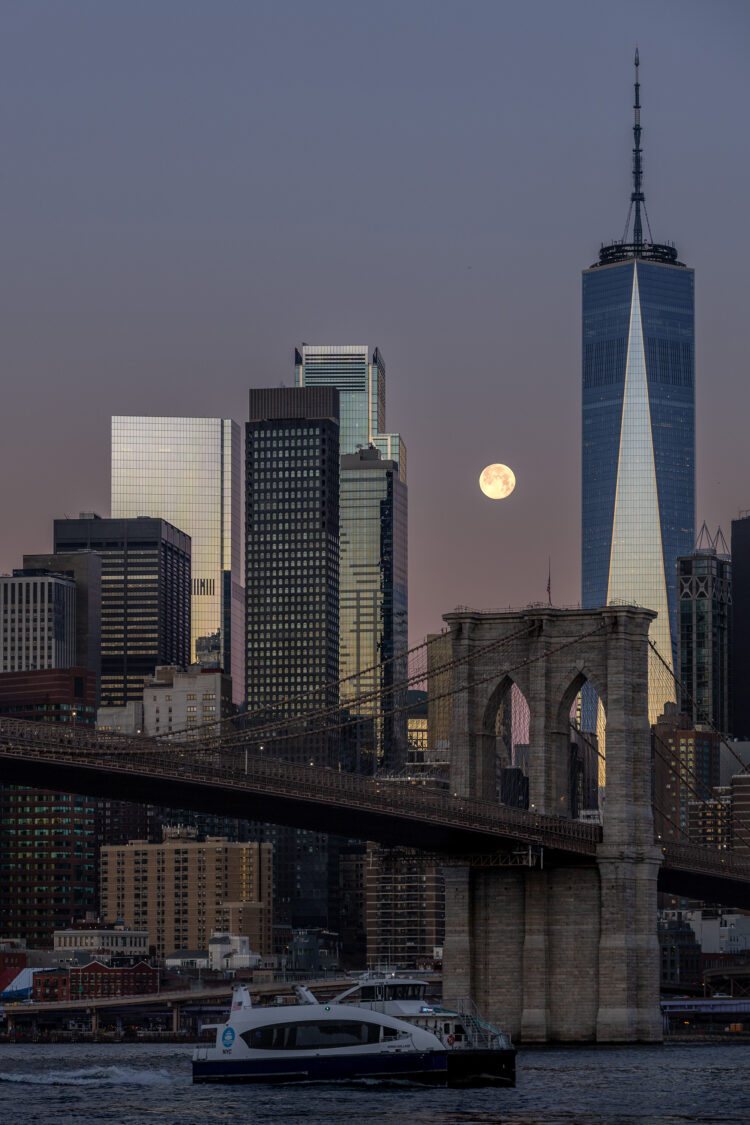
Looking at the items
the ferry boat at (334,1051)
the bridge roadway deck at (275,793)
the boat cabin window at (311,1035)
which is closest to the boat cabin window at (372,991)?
the ferry boat at (334,1051)

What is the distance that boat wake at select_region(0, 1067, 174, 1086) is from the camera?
81.1m

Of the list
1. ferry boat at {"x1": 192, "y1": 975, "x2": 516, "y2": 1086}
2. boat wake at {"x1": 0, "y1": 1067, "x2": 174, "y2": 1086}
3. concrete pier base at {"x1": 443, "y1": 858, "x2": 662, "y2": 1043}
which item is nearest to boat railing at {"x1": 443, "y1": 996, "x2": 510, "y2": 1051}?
ferry boat at {"x1": 192, "y1": 975, "x2": 516, "y2": 1086}

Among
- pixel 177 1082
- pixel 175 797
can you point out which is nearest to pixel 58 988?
pixel 175 797

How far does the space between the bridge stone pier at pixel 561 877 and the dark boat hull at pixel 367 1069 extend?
20370 millimetres

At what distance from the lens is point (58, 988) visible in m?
200

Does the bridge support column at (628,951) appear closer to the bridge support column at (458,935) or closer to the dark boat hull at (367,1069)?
the bridge support column at (458,935)

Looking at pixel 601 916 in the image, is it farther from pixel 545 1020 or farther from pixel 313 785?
pixel 313 785

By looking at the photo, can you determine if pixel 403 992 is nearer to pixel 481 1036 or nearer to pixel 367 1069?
pixel 481 1036

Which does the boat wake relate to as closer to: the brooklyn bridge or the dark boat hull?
the dark boat hull

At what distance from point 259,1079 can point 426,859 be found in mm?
24250

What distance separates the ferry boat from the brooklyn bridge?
17.6m

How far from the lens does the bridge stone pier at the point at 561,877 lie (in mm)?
97188

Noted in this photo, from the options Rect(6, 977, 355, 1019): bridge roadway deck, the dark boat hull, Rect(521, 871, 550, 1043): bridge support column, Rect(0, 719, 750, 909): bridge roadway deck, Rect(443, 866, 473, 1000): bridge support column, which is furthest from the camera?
Rect(6, 977, 355, 1019): bridge roadway deck

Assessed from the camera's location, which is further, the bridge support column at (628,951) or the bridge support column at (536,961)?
the bridge support column at (536,961)
